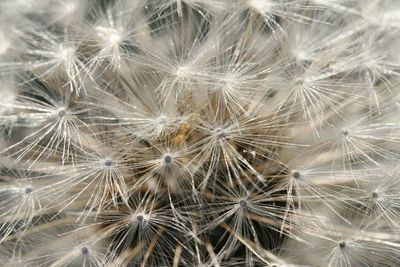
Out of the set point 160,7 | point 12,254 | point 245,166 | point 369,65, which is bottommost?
point 12,254

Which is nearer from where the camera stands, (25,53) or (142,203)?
(142,203)

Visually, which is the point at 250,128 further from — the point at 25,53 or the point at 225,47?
the point at 25,53

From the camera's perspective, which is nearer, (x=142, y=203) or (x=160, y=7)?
(x=142, y=203)

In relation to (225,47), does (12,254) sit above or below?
below

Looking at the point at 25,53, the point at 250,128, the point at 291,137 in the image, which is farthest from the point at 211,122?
the point at 25,53

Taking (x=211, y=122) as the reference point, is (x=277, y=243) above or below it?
below

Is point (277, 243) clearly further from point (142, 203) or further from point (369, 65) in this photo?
point (369, 65)

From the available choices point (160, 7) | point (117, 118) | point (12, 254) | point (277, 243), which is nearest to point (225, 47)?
point (160, 7)

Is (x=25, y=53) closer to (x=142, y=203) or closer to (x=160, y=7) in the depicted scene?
(x=160, y=7)
